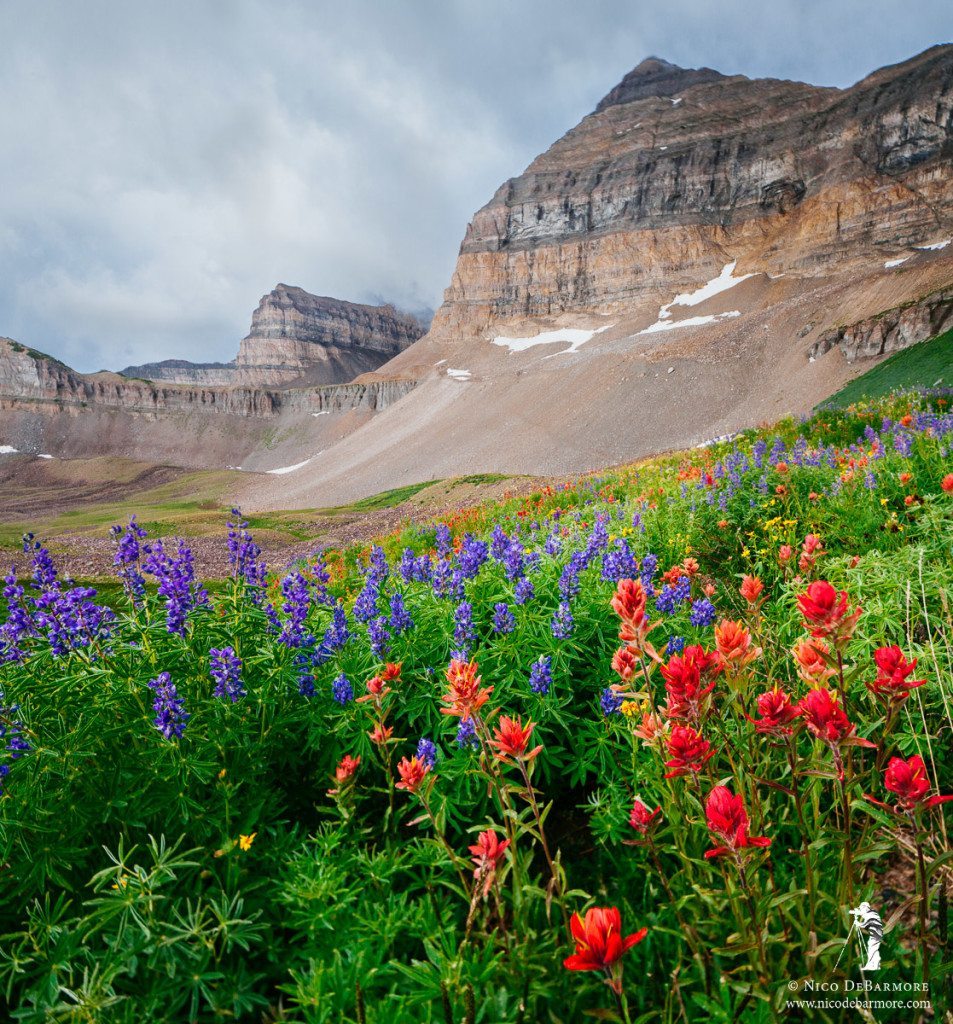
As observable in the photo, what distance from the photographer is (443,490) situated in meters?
28.9

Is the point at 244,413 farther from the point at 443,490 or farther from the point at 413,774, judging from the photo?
the point at 413,774

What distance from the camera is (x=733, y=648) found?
157cm

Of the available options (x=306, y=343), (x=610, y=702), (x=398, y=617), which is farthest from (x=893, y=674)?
(x=306, y=343)

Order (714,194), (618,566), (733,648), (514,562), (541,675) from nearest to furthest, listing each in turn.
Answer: (733,648) < (541,675) < (618,566) < (514,562) < (714,194)

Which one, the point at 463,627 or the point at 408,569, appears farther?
the point at 408,569

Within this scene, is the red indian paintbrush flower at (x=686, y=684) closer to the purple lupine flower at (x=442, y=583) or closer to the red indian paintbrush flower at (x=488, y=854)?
the red indian paintbrush flower at (x=488, y=854)

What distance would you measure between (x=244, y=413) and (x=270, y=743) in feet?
364

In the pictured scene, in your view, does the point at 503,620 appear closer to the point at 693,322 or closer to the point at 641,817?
the point at 641,817

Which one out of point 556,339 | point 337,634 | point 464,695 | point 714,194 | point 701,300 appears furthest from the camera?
point 714,194

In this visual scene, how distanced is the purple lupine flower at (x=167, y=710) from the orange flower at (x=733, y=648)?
2237 mm

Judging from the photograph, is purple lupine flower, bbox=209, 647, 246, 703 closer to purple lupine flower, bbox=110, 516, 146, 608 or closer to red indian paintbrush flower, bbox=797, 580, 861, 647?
purple lupine flower, bbox=110, 516, 146, 608

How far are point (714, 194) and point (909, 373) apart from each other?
204ft

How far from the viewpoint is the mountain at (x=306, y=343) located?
160 meters

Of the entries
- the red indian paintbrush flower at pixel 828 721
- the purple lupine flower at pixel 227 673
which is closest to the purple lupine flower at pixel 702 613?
the red indian paintbrush flower at pixel 828 721
